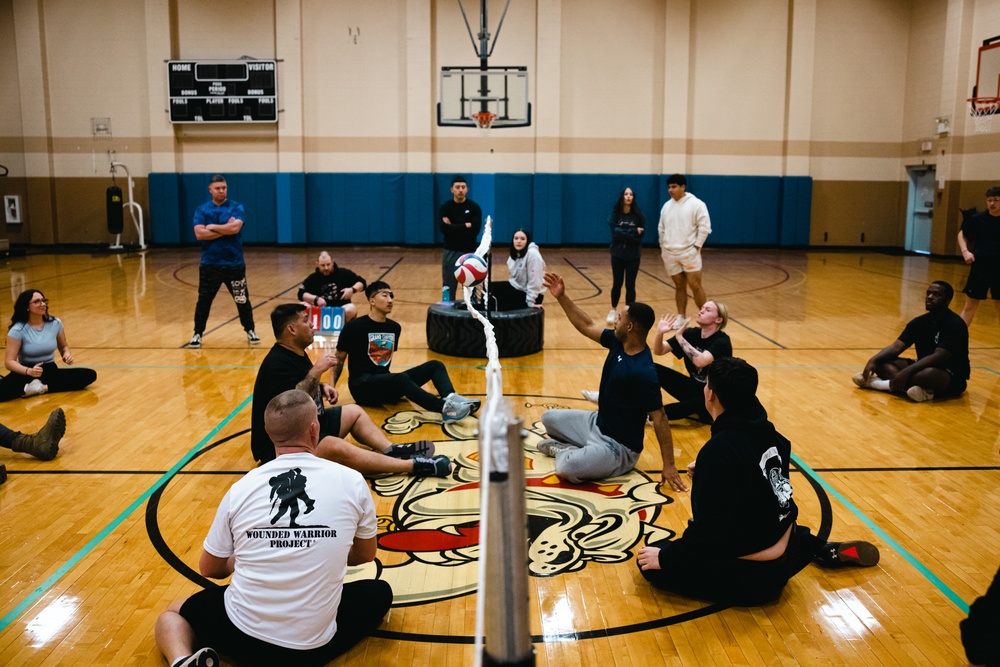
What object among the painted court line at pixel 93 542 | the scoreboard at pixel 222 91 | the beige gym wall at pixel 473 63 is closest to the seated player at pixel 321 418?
the painted court line at pixel 93 542

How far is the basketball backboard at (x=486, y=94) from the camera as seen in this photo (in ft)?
62.2

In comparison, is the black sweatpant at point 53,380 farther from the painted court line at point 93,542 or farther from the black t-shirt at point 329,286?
the black t-shirt at point 329,286

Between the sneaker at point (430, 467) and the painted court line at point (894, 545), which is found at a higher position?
the sneaker at point (430, 467)

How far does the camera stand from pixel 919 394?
8570mm

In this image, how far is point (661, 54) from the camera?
24141 mm

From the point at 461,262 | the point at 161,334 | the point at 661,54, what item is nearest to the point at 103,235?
the point at 161,334

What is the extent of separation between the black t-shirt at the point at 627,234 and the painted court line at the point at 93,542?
22.6 ft

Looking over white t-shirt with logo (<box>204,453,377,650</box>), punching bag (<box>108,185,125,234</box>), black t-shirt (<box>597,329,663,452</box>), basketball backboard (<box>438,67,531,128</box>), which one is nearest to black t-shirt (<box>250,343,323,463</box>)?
black t-shirt (<box>597,329,663,452</box>)

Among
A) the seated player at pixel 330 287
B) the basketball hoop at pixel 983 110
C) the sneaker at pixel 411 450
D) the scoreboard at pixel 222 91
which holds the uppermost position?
the scoreboard at pixel 222 91

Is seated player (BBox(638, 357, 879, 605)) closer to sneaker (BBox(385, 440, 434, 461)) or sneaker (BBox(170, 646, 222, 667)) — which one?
sneaker (BBox(170, 646, 222, 667))

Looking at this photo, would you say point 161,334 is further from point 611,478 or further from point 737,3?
point 737,3

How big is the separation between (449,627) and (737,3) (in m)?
23.1

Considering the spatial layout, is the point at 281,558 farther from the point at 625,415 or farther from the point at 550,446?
the point at 550,446

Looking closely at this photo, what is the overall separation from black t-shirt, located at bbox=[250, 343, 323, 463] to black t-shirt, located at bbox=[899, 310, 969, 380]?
6.05 metres
